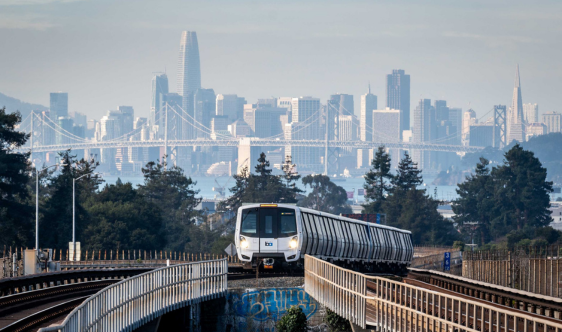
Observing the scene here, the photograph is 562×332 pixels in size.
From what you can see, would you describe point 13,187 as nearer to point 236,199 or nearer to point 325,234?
point 325,234

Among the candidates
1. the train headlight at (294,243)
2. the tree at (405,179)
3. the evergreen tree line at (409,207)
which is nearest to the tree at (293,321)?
the train headlight at (294,243)

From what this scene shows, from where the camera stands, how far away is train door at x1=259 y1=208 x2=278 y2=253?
36406 millimetres

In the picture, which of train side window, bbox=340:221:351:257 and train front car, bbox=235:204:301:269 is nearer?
train front car, bbox=235:204:301:269

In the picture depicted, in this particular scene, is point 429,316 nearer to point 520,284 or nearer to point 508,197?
point 520,284

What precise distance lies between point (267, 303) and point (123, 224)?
203 ft

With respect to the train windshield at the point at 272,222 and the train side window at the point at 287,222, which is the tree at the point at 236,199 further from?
the train side window at the point at 287,222

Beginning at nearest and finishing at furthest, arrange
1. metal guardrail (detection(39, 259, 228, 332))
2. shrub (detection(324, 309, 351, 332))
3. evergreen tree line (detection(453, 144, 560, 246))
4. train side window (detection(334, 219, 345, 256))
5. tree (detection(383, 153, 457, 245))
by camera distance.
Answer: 1. metal guardrail (detection(39, 259, 228, 332))
2. shrub (detection(324, 309, 351, 332))
3. train side window (detection(334, 219, 345, 256))
4. tree (detection(383, 153, 457, 245))
5. evergreen tree line (detection(453, 144, 560, 246))

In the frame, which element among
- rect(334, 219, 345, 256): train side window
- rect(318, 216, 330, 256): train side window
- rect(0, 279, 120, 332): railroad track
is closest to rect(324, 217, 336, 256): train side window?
rect(318, 216, 330, 256): train side window

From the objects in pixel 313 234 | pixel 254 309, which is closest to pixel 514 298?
pixel 254 309

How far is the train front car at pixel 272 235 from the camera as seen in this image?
119 ft

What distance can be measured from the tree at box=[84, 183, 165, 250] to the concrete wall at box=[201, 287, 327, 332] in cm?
5975

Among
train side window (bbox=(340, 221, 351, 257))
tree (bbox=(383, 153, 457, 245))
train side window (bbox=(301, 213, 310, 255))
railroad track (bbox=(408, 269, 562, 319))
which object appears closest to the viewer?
railroad track (bbox=(408, 269, 562, 319))

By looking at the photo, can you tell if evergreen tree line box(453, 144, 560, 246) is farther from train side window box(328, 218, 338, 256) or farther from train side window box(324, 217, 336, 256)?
train side window box(324, 217, 336, 256)

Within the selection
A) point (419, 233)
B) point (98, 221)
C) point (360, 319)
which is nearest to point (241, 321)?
point (360, 319)
